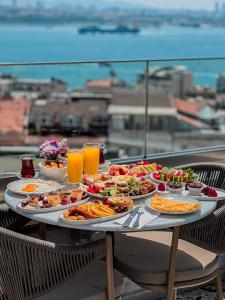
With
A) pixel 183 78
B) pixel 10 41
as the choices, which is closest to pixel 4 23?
pixel 10 41

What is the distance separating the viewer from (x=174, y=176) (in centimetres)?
263

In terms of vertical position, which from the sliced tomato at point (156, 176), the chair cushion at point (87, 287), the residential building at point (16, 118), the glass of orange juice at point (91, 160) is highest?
the glass of orange juice at point (91, 160)

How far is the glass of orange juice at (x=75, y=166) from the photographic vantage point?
262cm

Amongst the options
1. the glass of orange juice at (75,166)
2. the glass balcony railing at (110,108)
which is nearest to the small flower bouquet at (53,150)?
the glass of orange juice at (75,166)

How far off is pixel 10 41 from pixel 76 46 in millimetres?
13396

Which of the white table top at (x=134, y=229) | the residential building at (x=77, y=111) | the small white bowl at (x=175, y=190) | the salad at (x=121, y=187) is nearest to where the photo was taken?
the white table top at (x=134, y=229)

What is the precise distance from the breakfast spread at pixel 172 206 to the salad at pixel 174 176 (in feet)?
0.90

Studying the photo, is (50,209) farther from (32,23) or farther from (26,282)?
(32,23)

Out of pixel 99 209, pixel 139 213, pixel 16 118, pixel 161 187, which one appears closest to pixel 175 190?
pixel 161 187

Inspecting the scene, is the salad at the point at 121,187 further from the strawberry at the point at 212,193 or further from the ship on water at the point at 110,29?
the ship on water at the point at 110,29

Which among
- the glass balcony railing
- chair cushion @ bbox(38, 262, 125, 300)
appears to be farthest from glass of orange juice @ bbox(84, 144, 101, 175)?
the glass balcony railing

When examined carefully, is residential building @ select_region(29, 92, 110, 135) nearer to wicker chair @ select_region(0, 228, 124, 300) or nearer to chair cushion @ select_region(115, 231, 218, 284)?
chair cushion @ select_region(115, 231, 218, 284)

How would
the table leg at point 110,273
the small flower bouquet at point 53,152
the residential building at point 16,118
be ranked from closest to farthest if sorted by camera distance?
the table leg at point 110,273 < the small flower bouquet at point 53,152 < the residential building at point 16,118

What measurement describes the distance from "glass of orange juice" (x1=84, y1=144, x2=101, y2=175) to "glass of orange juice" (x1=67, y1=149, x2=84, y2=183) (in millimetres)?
79
